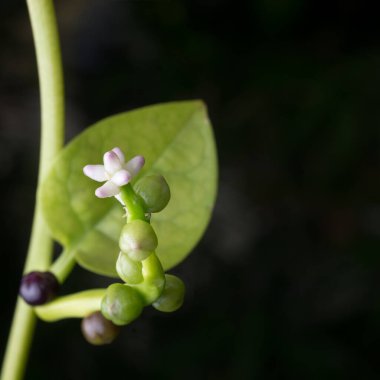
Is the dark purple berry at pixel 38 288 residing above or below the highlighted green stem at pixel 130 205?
below

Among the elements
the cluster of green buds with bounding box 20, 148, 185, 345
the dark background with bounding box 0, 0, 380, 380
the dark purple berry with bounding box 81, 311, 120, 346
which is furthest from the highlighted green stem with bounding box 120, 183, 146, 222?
the dark background with bounding box 0, 0, 380, 380

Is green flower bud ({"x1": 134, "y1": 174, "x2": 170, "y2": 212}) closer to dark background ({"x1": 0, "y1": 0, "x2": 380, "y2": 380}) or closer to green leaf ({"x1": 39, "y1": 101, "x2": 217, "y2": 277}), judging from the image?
green leaf ({"x1": 39, "y1": 101, "x2": 217, "y2": 277})

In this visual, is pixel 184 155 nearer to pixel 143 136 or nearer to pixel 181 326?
pixel 143 136

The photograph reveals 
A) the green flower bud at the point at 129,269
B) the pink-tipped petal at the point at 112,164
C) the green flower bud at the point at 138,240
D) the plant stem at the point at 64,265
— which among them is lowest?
the plant stem at the point at 64,265

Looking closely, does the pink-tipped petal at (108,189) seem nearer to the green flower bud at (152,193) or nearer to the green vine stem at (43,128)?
the green flower bud at (152,193)

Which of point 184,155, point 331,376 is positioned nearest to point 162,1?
point 331,376

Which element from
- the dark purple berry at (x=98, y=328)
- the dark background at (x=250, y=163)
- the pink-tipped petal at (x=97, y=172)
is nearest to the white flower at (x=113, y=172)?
the pink-tipped petal at (x=97, y=172)
